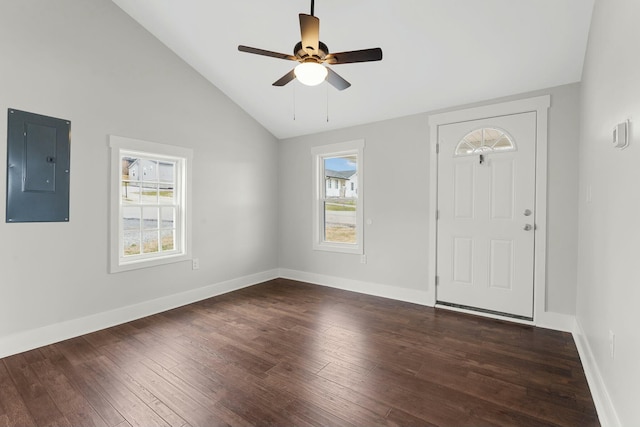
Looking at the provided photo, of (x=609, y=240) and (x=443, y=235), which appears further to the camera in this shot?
(x=443, y=235)

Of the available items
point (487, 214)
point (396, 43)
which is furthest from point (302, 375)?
point (396, 43)

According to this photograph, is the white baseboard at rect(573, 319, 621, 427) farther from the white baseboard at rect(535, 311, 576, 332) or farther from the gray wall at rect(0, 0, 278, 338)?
the gray wall at rect(0, 0, 278, 338)

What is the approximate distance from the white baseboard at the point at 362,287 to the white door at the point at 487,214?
280 millimetres

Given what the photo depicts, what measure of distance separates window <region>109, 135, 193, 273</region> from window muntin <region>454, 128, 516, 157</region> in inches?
132

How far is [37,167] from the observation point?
8.73 feet

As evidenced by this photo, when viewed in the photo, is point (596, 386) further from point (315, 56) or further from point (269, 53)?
point (269, 53)

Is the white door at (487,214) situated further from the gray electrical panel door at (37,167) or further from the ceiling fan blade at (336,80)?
the gray electrical panel door at (37,167)

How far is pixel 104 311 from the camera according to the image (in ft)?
10.1

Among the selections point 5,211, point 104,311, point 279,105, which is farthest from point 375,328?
point 5,211

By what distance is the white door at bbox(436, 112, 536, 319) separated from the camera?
3176 millimetres

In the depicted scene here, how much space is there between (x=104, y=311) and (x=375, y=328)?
2.79 meters

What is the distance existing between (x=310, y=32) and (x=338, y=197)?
9.49 ft

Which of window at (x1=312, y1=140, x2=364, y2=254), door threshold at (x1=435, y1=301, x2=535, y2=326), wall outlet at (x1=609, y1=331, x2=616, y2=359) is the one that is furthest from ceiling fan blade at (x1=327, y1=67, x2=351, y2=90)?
door threshold at (x1=435, y1=301, x2=535, y2=326)

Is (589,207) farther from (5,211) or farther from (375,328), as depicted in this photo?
(5,211)
